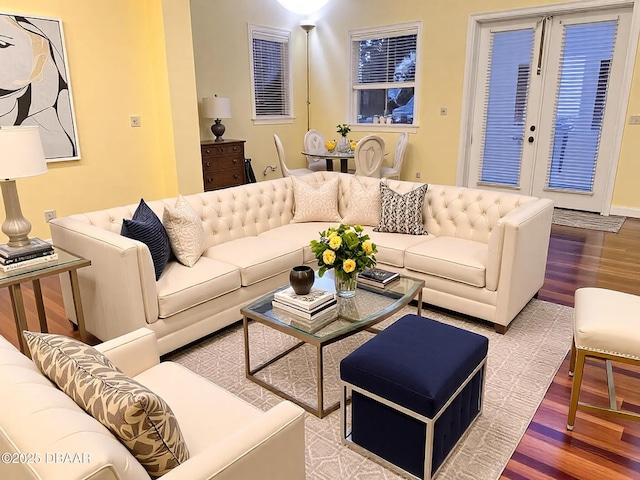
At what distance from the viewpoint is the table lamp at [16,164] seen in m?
2.37

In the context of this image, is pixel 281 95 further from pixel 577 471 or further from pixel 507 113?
pixel 577 471

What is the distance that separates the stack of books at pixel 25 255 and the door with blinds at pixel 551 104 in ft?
18.2

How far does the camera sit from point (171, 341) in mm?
2684

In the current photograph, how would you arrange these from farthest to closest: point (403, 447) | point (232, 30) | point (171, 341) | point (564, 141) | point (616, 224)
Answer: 1. point (232, 30)
2. point (564, 141)
3. point (616, 224)
4. point (171, 341)
5. point (403, 447)

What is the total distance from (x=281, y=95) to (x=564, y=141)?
4200mm

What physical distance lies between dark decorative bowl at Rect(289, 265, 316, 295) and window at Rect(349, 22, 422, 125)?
5.03 metres

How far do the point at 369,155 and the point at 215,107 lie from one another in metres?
2.12

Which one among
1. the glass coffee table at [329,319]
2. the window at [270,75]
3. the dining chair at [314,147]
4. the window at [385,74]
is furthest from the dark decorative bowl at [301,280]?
the window at [270,75]

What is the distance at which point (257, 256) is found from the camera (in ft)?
10.3

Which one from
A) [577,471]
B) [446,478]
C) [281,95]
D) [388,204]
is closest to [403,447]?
[446,478]

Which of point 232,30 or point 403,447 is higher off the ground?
point 232,30

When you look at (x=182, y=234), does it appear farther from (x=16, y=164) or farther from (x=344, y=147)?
(x=344, y=147)

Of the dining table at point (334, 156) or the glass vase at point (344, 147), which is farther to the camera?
the glass vase at point (344, 147)

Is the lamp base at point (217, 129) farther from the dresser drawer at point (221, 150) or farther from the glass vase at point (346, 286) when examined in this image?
the glass vase at point (346, 286)
